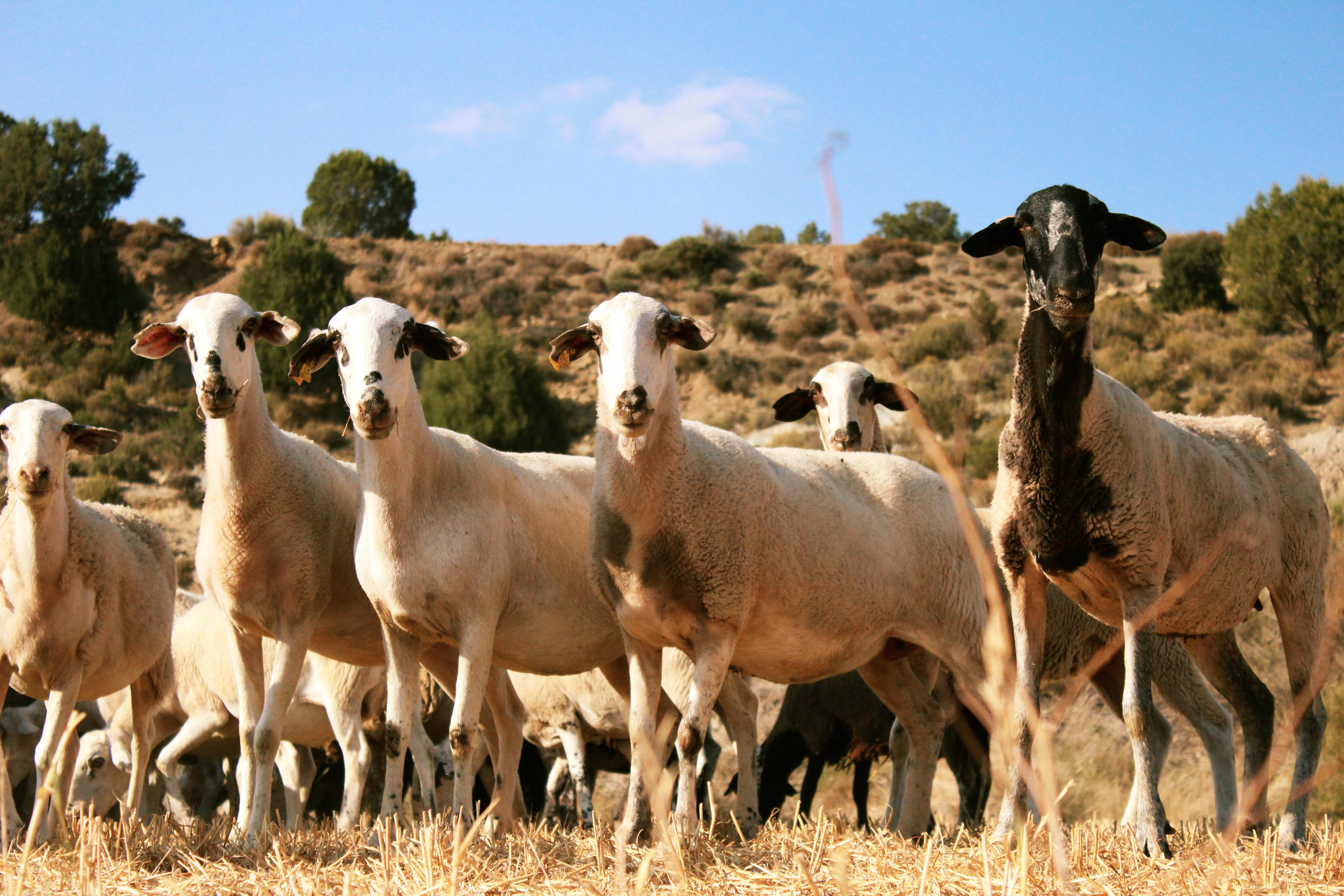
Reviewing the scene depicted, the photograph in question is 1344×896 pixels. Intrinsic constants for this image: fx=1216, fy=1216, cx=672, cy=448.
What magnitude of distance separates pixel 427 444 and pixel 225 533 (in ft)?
4.46

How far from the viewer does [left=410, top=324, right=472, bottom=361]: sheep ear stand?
23.2 ft

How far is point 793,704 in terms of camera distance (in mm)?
10531

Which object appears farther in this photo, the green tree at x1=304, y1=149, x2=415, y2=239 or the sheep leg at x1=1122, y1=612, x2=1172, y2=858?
the green tree at x1=304, y1=149, x2=415, y2=239

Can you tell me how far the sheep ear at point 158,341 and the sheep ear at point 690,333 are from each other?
3.19m

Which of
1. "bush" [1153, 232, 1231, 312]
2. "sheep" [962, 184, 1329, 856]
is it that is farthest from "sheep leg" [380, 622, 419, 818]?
"bush" [1153, 232, 1231, 312]

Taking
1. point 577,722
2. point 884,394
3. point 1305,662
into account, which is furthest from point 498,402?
point 1305,662

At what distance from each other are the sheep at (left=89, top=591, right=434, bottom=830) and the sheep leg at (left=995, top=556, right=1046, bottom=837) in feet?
12.8

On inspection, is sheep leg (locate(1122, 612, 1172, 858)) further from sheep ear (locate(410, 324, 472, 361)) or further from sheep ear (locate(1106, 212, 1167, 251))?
sheep ear (locate(410, 324, 472, 361))

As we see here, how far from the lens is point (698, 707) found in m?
6.18

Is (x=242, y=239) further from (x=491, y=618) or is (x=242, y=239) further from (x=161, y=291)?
(x=491, y=618)

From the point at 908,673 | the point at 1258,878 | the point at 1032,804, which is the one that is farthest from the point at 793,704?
the point at 1258,878

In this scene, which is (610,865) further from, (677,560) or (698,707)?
(677,560)

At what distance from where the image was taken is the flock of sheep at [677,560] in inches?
216

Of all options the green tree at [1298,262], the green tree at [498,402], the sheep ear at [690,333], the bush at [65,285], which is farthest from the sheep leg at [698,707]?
the bush at [65,285]
